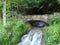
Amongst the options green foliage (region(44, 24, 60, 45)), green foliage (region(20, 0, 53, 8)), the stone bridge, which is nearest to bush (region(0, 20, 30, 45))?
green foliage (region(44, 24, 60, 45))

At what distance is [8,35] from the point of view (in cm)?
1184

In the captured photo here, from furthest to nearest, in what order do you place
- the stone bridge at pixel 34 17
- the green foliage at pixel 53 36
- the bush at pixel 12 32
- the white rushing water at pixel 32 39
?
1. the stone bridge at pixel 34 17
2. the white rushing water at pixel 32 39
3. the bush at pixel 12 32
4. the green foliage at pixel 53 36

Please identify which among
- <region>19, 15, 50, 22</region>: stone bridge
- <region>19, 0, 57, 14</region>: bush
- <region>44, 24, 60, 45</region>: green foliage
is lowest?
<region>44, 24, 60, 45</region>: green foliage

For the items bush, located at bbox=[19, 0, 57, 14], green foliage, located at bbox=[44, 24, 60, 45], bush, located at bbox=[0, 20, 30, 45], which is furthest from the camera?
bush, located at bbox=[19, 0, 57, 14]

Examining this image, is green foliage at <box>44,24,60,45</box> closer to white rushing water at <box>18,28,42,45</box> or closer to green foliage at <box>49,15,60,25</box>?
white rushing water at <box>18,28,42,45</box>

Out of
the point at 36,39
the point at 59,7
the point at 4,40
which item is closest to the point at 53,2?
the point at 59,7

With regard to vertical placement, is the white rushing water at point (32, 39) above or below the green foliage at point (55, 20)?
below

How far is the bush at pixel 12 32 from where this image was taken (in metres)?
11.6

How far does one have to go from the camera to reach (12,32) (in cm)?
1242

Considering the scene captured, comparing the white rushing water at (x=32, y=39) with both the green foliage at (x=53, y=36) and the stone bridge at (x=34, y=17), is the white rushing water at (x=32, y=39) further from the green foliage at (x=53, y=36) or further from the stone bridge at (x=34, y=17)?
the stone bridge at (x=34, y=17)

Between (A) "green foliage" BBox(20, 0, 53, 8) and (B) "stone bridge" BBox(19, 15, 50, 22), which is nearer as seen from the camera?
(B) "stone bridge" BBox(19, 15, 50, 22)

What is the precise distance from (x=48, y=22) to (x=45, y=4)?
238 centimetres

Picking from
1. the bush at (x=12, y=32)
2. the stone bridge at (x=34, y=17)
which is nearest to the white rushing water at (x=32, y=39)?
the bush at (x=12, y=32)

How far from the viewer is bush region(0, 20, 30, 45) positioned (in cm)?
1162
